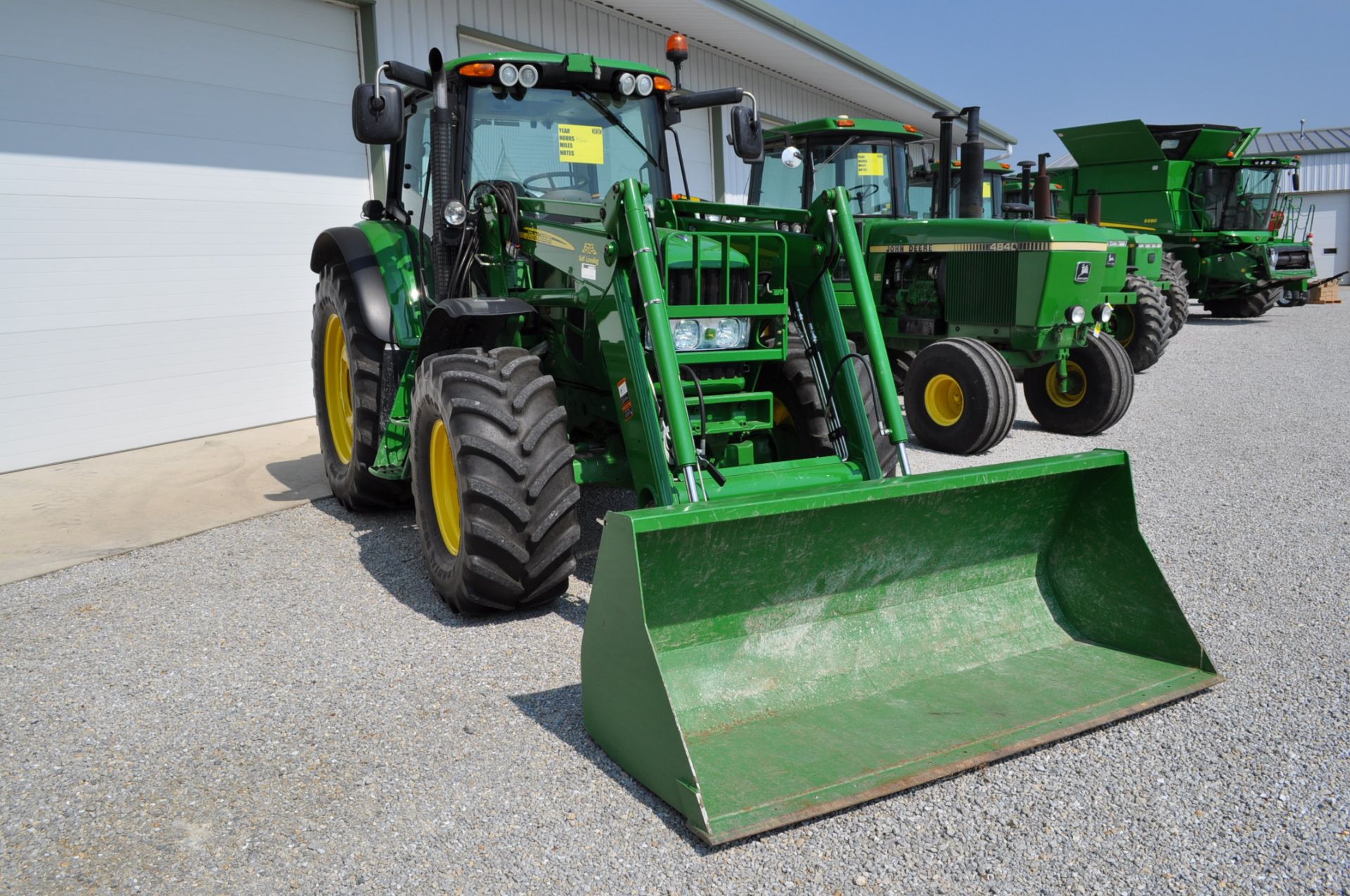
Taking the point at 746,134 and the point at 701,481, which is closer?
the point at 701,481

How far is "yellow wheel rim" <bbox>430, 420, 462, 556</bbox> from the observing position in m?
4.32

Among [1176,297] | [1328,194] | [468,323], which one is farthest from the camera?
[1328,194]

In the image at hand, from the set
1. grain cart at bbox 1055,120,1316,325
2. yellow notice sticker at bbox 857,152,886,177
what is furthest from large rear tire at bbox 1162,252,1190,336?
yellow notice sticker at bbox 857,152,886,177

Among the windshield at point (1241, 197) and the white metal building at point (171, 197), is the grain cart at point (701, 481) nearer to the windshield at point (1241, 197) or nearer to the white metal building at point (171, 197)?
the white metal building at point (171, 197)

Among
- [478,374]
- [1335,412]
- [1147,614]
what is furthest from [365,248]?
[1335,412]

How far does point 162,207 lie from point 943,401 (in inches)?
233

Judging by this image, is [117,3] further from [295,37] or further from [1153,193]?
[1153,193]

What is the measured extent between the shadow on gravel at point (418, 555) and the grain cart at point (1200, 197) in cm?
1364

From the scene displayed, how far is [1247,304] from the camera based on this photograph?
18.4 m

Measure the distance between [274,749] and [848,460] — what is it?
2293mm

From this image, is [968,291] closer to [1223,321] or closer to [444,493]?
[444,493]

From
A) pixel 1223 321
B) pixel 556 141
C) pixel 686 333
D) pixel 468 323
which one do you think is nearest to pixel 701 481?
pixel 686 333

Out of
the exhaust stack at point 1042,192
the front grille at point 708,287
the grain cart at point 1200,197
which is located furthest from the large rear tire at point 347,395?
the grain cart at point 1200,197

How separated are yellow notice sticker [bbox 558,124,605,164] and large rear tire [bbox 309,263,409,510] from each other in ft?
4.41
